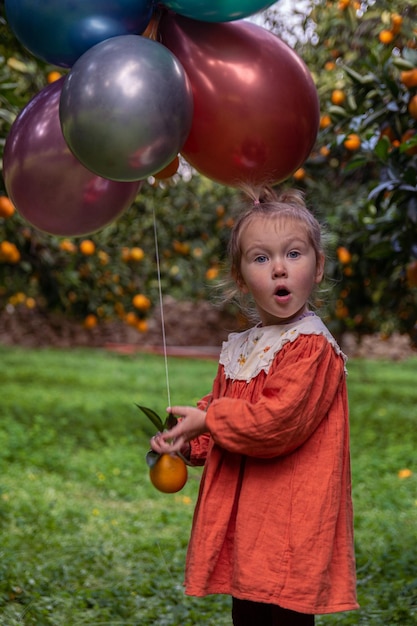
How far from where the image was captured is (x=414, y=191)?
8.70 ft

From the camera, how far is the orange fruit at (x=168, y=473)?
1.84m

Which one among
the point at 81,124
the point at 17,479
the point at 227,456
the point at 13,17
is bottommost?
the point at 17,479

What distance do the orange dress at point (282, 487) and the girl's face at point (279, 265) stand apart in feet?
0.22

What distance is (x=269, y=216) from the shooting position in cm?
185

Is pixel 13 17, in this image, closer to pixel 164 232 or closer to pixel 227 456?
pixel 227 456

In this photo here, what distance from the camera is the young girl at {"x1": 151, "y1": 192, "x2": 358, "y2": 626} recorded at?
171cm

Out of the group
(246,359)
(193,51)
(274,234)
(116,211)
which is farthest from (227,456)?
(193,51)

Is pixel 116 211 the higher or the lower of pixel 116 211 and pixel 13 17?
the lower

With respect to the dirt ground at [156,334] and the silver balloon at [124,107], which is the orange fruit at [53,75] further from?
the dirt ground at [156,334]

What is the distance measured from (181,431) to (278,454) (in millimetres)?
208

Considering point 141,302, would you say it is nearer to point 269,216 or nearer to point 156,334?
point 269,216

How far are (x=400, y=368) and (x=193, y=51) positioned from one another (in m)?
11.9

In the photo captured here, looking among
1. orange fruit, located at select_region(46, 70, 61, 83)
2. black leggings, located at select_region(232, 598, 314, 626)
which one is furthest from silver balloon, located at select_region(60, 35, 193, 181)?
orange fruit, located at select_region(46, 70, 61, 83)

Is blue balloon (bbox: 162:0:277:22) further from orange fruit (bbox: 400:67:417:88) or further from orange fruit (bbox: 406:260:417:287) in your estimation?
orange fruit (bbox: 406:260:417:287)
